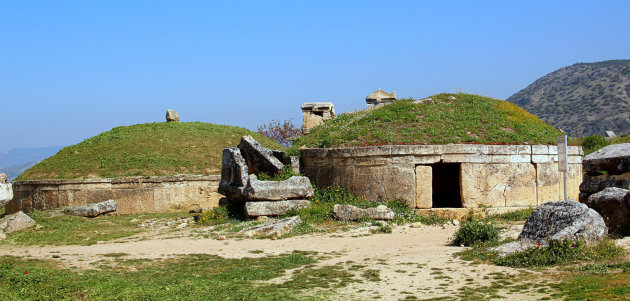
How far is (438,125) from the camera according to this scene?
16406 mm

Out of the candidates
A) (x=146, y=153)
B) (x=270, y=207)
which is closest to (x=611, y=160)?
(x=270, y=207)

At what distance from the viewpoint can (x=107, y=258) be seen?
1064cm

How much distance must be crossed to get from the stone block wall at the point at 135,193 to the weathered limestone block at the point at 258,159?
16.1ft

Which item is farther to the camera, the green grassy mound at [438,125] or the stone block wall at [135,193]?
the stone block wall at [135,193]

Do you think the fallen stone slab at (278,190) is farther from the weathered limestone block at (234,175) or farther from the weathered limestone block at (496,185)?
the weathered limestone block at (496,185)

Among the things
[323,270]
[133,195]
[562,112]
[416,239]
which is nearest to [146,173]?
[133,195]

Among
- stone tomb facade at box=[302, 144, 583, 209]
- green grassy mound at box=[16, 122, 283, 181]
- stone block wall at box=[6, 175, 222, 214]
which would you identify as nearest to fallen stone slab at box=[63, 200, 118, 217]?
stone block wall at box=[6, 175, 222, 214]

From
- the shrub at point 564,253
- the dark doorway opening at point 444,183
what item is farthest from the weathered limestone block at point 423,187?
the shrub at point 564,253

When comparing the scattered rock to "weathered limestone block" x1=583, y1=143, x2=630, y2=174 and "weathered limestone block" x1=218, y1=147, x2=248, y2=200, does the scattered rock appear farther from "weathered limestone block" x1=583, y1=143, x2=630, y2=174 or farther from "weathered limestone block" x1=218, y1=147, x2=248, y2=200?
"weathered limestone block" x1=583, y1=143, x2=630, y2=174

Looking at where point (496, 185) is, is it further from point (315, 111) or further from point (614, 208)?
point (315, 111)

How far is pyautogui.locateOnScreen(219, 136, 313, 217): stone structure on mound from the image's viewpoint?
579 inches

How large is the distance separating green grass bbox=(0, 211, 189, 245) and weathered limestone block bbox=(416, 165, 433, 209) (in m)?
7.03

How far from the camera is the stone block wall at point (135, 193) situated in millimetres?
20734

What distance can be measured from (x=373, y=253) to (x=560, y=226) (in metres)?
3.10
